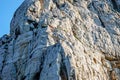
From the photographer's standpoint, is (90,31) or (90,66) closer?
(90,66)

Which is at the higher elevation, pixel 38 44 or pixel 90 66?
pixel 38 44

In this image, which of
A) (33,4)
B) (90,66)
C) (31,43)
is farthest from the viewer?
(33,4)

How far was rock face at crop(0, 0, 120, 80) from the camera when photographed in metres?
43.7

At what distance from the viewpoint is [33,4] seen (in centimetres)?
5928

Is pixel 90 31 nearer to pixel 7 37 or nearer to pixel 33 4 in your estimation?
pixel 33 4

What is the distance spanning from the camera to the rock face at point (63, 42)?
143 feet

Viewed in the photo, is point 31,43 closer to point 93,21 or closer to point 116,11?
point 93,21

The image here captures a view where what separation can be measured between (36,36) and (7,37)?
440 inches

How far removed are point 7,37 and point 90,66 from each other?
20143 millimetres

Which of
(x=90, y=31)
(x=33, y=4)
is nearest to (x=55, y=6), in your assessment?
(x=33, y=4)

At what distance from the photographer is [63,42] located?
153ft

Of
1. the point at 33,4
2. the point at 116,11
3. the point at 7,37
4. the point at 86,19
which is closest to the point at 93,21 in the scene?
the point at 86,19

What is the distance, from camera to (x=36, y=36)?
50469 mm

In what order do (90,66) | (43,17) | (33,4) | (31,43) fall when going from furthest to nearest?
(33,4)
(43,17)
(31,43)
(90,66)
